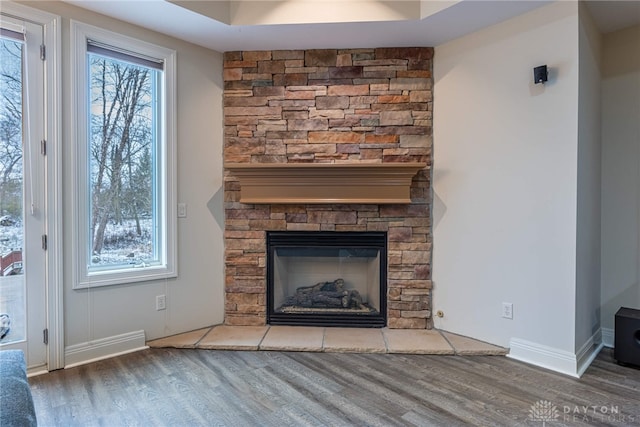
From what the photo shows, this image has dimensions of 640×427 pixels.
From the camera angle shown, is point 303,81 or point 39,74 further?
point 303,81

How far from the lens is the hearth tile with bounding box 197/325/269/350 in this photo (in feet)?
8.79

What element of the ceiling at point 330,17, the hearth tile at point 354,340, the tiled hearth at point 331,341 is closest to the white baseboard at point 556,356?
the tiled hearth at point 331,341

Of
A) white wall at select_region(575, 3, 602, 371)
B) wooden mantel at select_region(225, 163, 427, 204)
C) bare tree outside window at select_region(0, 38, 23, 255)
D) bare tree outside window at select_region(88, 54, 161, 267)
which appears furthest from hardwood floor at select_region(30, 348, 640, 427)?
wooden mantel at select_region(225, 163, 427, 204)

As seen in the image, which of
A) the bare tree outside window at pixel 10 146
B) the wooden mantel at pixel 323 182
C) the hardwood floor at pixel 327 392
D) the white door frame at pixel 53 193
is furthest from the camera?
the wooden mantel at pixel 323 182

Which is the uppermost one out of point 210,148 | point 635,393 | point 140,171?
point 210,148

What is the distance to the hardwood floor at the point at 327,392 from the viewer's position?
1820mm

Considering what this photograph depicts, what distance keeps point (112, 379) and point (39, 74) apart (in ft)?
6.75

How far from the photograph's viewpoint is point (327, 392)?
207 centimetres

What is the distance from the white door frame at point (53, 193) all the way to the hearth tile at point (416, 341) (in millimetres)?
2351

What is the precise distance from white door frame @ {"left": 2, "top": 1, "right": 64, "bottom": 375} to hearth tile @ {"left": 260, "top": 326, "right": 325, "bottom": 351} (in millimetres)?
1412

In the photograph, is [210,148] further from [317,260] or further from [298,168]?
[317,260]

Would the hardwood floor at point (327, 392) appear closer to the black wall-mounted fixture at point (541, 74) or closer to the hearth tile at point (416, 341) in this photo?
the hearth tile at point (416, 341)

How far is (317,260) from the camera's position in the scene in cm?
323

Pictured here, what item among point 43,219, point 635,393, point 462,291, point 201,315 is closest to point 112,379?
point 201,315
